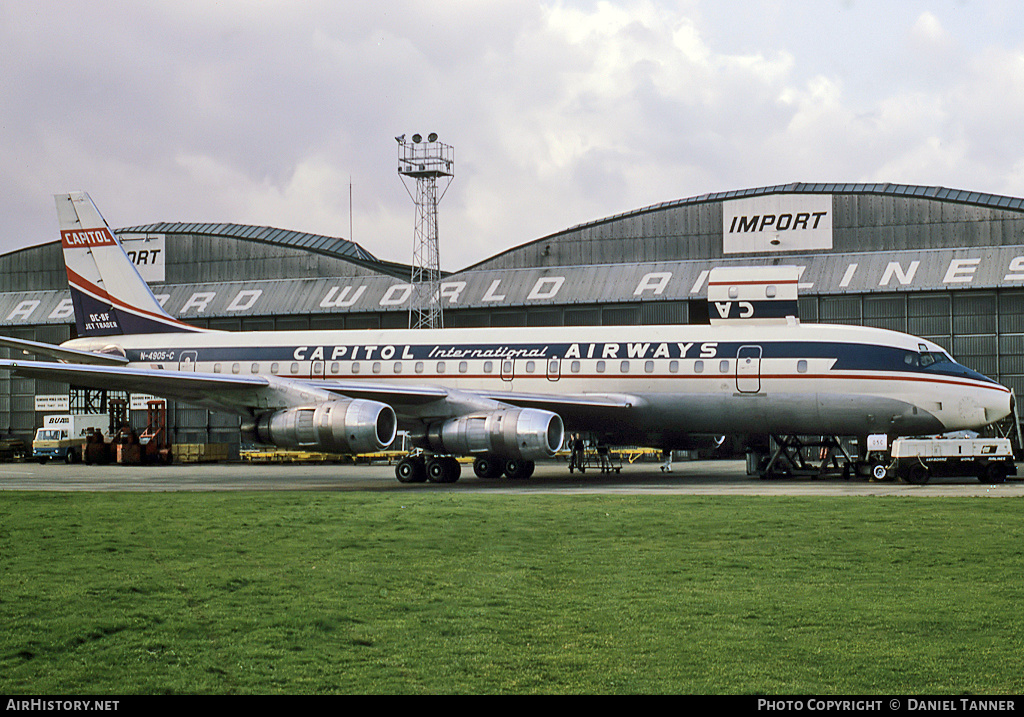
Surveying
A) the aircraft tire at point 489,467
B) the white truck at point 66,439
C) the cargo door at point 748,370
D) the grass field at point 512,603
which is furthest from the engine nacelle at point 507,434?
the white truck at point 66,439

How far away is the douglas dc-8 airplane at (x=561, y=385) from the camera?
2678 cm

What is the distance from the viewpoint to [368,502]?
19.7 meters

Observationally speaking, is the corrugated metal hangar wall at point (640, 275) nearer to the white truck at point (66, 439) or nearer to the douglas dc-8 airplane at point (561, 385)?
the white truck at point (66, 439)

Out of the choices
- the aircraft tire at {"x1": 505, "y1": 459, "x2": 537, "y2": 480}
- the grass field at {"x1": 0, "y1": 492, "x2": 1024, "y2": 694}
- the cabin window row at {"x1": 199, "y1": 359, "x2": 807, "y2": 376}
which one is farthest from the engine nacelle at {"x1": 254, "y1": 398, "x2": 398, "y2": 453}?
the grass field at {"x1": 0, "y1": 492, "x2": 1024, "y2": 694}

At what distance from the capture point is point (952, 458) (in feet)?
85.7

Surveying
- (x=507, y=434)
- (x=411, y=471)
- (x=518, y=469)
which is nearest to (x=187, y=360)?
(x=411, y=471)

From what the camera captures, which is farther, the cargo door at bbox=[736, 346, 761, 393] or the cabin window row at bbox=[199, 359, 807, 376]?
the cabin window row at bbox=[199, 359, 807, 376]

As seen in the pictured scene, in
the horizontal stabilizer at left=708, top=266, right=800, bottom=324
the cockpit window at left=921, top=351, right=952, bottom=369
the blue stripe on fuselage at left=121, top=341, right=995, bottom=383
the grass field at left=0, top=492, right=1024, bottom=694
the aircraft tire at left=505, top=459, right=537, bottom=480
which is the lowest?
the grass field at left=0, top=492, right=1024, bottom=694

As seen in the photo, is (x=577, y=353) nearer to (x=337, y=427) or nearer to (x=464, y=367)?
(x=464, y=367)

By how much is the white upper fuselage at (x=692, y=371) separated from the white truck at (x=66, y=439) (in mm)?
17868

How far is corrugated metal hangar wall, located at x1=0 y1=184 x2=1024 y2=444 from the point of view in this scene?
4281 cm

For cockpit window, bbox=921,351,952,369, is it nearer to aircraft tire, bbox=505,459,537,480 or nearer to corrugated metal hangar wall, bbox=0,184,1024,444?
aircraft tire, bbox=505,459,537,480

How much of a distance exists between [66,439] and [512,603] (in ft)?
142

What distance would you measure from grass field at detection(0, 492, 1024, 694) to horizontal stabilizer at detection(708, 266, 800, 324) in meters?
16.7
